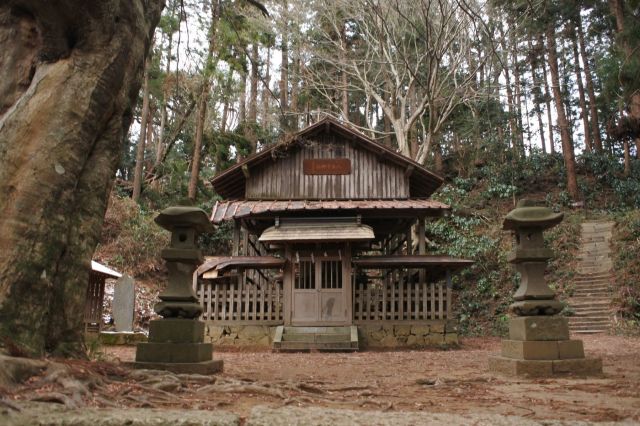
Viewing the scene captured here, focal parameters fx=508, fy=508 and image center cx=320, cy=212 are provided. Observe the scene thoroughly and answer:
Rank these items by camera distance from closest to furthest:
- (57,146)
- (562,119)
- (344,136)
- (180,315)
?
(57,146) → (180,315) → (344,136) → (562,119)

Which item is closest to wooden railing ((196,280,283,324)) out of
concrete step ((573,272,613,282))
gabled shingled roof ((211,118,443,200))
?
gabled shingled roof ((211,118,443,200))

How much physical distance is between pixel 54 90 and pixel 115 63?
0.72m

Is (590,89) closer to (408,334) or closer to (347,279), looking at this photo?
(408,334)

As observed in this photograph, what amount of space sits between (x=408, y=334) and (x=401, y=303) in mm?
856

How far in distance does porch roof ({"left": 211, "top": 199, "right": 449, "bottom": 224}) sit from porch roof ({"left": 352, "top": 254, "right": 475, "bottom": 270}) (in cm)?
129

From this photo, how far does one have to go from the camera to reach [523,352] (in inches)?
277

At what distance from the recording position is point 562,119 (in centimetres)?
2538

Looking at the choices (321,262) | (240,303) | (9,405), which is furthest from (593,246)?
(9,405)

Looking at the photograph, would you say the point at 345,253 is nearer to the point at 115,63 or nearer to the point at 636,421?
the point at 115,63

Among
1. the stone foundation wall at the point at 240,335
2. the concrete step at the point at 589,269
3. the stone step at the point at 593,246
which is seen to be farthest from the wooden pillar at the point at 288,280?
the stone step at the point at 593,246

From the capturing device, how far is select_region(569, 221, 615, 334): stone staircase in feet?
54.7

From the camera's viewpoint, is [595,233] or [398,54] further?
[595,233]

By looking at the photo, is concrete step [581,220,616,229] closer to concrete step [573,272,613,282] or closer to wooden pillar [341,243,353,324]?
concrete step [573,272,613,282]

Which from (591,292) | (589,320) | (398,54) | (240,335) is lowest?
(240,335)
